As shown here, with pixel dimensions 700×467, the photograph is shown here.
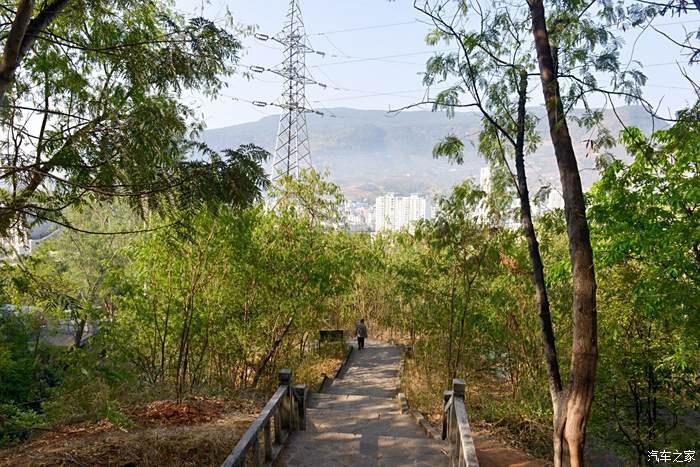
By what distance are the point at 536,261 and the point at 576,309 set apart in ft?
3.73

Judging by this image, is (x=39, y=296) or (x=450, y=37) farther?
(x=450, y=37)

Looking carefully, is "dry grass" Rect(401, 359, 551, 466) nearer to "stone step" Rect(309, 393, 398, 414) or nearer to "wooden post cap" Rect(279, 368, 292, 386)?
"stone step" Rect(309, 393, 398, 414)

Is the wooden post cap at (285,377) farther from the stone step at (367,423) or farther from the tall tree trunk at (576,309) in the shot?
the tall tree trunk at (576,309)

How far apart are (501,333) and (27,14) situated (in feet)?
31.3

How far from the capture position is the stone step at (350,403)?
8.46m

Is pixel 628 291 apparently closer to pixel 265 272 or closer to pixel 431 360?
pixel 431 360

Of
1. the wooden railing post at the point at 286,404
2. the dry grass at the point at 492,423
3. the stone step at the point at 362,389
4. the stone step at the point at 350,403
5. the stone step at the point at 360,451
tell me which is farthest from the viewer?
the stone step at the point at 362,389

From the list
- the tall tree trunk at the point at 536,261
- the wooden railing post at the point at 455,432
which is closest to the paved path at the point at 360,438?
the wooden railing post at the point at 455,432

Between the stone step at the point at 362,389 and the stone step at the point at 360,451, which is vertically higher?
the stone step at the point at 360,451

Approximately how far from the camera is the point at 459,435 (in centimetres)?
446

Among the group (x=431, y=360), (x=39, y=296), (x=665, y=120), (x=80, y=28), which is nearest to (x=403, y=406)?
(x=431, y=360)

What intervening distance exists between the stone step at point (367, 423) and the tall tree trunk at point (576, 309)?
2.50m

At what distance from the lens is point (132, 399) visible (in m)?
7.40

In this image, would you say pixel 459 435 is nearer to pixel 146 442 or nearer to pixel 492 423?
pixel 146 442
